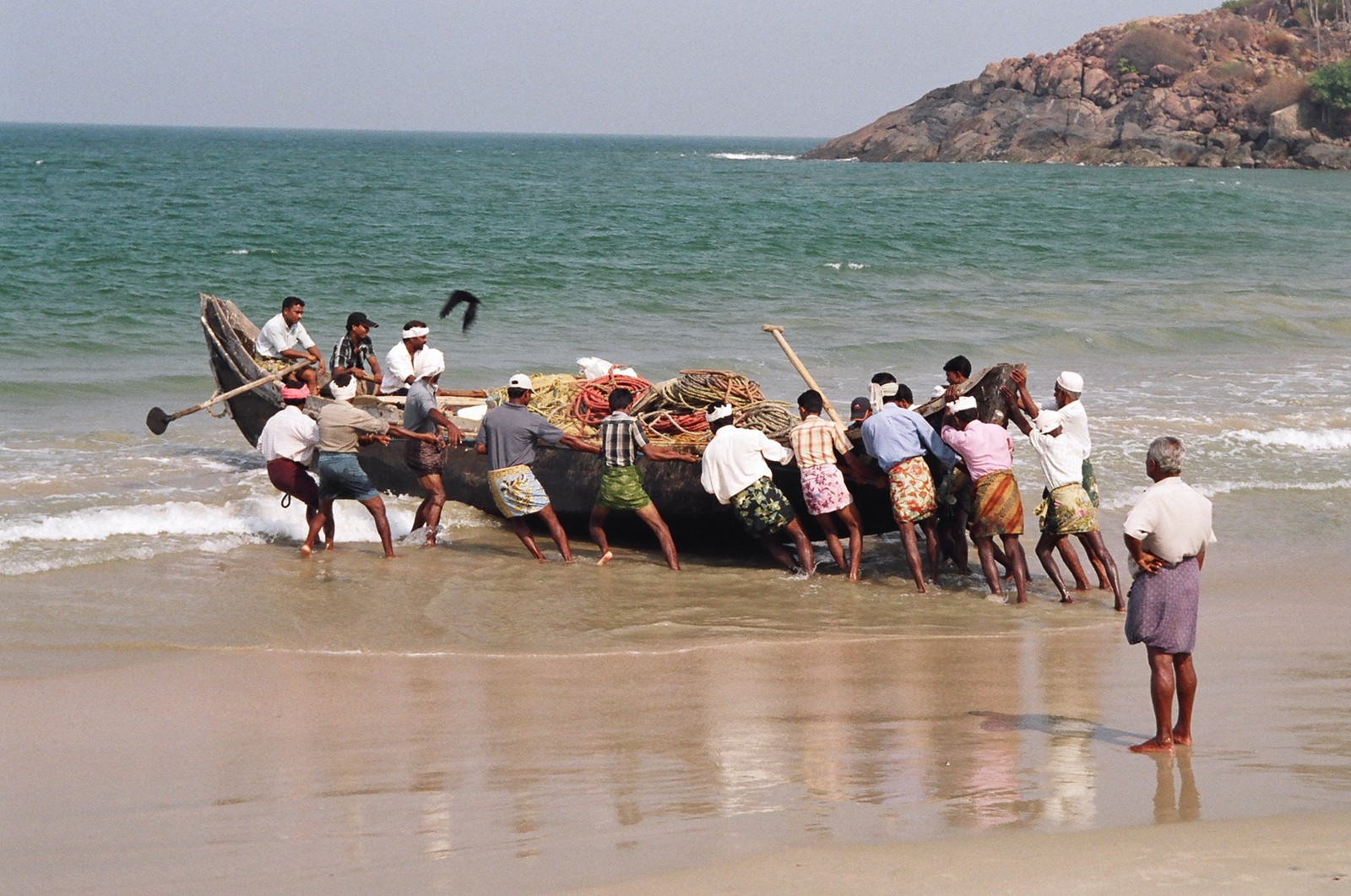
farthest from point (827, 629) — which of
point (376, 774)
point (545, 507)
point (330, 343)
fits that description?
point (330, 343)

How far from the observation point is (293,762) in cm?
562

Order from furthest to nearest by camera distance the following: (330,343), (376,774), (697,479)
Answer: (330,343)
(697,479)
(376,774)

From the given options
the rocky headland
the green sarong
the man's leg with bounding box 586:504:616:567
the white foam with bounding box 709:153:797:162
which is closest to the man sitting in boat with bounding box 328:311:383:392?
the man's leg with bounding box 586:504:616:567

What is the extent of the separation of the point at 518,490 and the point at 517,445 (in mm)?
316

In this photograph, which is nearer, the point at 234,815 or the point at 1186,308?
the point at 234,815

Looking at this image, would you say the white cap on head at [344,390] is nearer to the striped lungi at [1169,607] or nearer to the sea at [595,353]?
the sea at [595,353]

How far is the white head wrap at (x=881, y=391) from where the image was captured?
9078 mm

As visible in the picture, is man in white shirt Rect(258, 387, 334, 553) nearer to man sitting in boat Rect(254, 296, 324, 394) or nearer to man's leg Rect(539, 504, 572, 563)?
man's leg Rect(539, 504, 572, 563)

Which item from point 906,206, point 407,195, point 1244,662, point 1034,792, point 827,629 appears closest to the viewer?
point 1034,792

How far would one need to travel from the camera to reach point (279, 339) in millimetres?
11719

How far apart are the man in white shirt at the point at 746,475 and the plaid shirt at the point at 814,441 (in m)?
0.11

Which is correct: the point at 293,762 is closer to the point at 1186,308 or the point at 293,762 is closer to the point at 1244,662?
the point at 1244,662

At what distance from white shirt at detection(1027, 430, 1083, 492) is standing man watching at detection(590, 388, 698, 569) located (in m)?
2.38

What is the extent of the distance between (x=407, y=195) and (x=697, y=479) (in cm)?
4211
